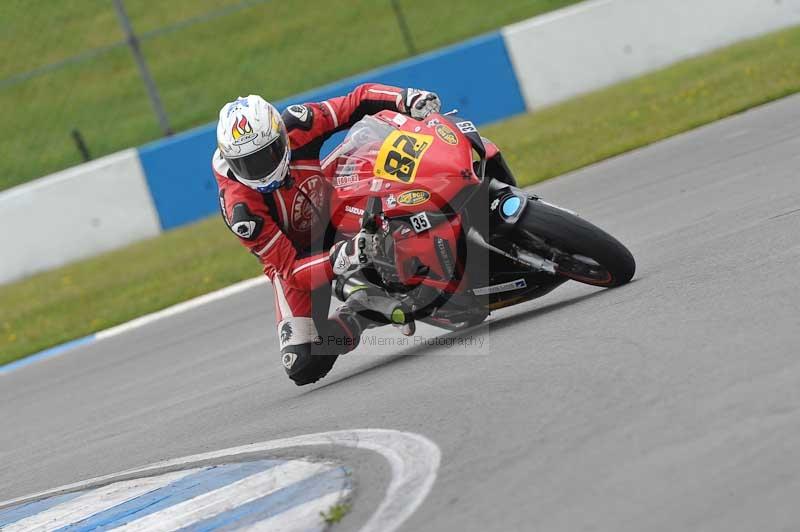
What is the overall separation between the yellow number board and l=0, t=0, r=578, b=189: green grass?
11.5 m

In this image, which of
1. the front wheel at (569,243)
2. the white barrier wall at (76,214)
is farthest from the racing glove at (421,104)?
the white barrier wall at (76,214)

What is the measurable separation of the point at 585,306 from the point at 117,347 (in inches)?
200

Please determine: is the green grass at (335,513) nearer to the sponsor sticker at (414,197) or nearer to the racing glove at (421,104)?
the sponsor sticker at (414,197)

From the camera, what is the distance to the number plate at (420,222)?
6.14 metres

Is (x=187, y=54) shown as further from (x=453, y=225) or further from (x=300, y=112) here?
(x=453, y=225)

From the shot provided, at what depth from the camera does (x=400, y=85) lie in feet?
52.5

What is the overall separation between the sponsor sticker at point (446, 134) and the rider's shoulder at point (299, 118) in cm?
88

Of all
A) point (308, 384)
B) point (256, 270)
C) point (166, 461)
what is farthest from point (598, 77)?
point (166, 461)

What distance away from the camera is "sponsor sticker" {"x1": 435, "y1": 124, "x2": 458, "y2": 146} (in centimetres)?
618

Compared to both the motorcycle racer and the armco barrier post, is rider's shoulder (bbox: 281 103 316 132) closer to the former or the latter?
the motorcycle racer

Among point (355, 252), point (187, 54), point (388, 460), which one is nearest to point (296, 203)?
point (355, 252)

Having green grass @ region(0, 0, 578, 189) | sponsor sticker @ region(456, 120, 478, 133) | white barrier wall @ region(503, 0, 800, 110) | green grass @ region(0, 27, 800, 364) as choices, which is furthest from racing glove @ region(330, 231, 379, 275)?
green grass @ region(0, 0, 578, 189)

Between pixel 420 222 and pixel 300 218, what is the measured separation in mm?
927

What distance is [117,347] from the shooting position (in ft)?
33.5
